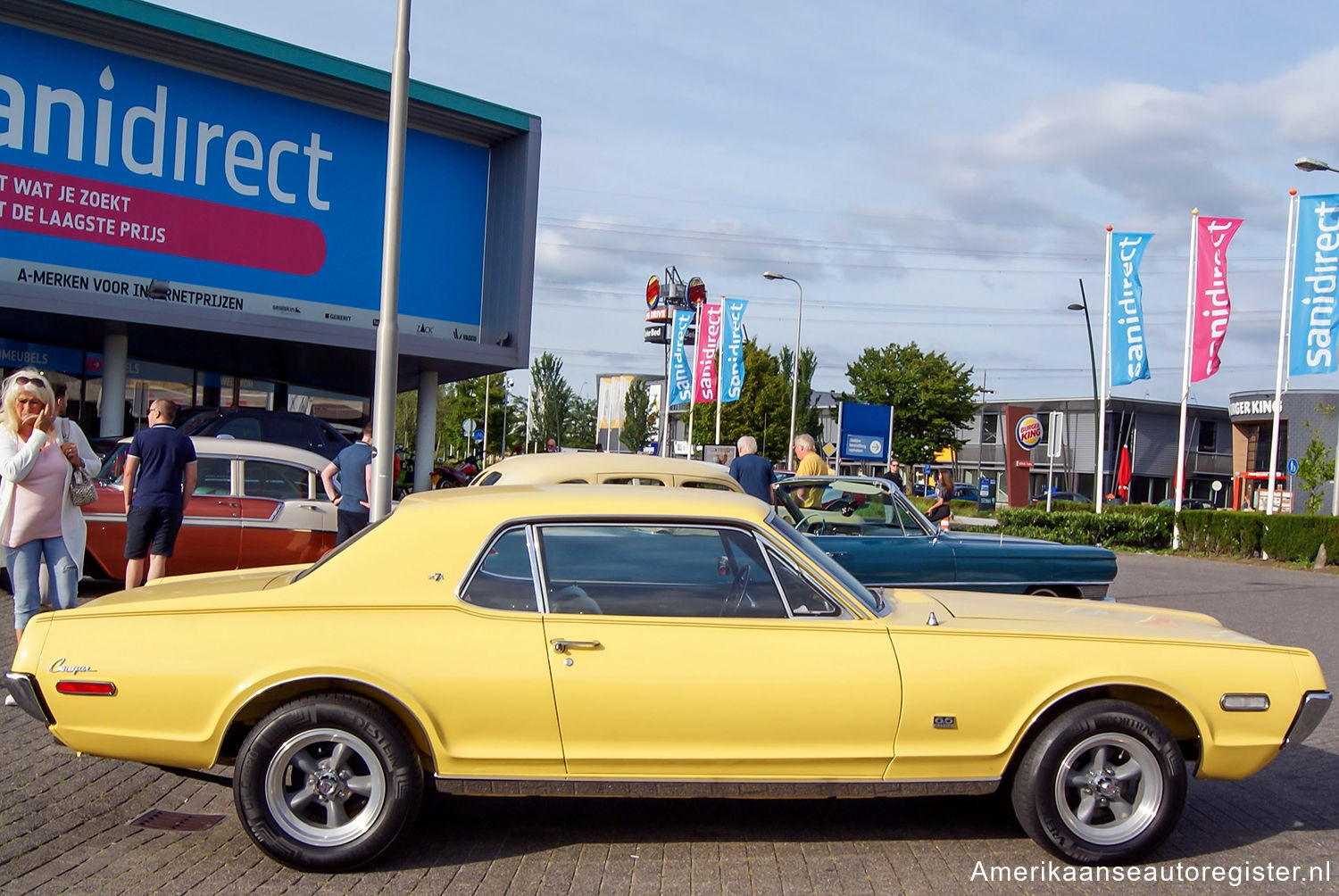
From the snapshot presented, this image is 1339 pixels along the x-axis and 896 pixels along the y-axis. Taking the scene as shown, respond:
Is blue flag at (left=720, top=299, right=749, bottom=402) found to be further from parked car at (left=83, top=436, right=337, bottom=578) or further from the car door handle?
the car door handle

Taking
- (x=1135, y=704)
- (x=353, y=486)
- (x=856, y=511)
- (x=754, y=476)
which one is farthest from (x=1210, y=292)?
(x=1135, y=704)

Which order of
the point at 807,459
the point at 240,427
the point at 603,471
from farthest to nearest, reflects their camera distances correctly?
1. the point at 240,427
2. the point at 807,459
3. the point at 603,471

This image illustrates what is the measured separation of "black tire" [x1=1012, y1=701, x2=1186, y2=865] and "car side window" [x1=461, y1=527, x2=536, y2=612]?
2033 millimetres

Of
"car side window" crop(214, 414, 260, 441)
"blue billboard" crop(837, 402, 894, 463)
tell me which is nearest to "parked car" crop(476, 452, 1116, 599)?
"car side window" crop(214, 414, 260, 441)

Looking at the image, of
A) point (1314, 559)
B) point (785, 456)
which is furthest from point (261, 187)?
point (785, 456)

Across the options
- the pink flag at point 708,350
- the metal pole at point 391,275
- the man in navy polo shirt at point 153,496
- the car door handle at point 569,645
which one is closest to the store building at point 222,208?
the metal pole at point 391,275

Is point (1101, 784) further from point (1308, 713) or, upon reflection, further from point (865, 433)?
point (865, 433)

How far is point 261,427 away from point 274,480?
440cm

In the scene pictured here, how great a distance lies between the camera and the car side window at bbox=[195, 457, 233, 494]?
10055 millimetres

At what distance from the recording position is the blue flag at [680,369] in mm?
36375

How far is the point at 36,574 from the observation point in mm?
6113

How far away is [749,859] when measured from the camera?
4.21 m

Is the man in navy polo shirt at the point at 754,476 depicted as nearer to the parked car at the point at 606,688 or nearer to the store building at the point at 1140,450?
the parked car at the point at 606,688

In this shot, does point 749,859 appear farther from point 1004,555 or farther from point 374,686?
point 1004,555
